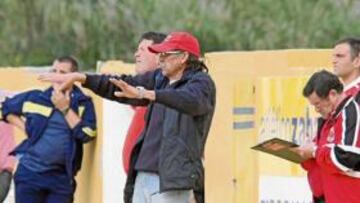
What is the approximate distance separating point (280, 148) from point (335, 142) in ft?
1.81

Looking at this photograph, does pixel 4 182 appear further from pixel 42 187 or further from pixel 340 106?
pixel 340 106

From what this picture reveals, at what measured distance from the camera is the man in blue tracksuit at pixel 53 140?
11.6 metres

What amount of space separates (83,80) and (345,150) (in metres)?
1.68

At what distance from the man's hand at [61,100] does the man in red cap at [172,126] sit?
9.48 feet

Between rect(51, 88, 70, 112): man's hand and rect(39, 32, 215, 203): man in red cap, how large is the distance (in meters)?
2.89

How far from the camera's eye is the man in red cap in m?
8.47

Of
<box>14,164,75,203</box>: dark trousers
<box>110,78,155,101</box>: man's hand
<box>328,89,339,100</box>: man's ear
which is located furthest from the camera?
<box>14,164,75,203</box>: dark trousers

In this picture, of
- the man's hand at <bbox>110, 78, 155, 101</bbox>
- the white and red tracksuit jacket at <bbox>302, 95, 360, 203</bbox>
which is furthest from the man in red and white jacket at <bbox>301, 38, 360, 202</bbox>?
the man's hand at <bbox>110, 78, 155, 101</bbox>

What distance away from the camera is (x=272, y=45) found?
22609mm

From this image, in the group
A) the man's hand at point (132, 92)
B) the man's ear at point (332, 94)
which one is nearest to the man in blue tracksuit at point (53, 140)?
the man's hand at point (132, 92)

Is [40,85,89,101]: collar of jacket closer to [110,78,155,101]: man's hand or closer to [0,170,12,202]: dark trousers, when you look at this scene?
[0,170,12,202]: dark trousers

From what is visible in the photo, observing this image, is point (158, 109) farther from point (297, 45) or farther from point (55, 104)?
point (297, 45)

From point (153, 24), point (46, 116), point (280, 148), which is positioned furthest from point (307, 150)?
point (153, 24)

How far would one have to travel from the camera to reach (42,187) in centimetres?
1159
